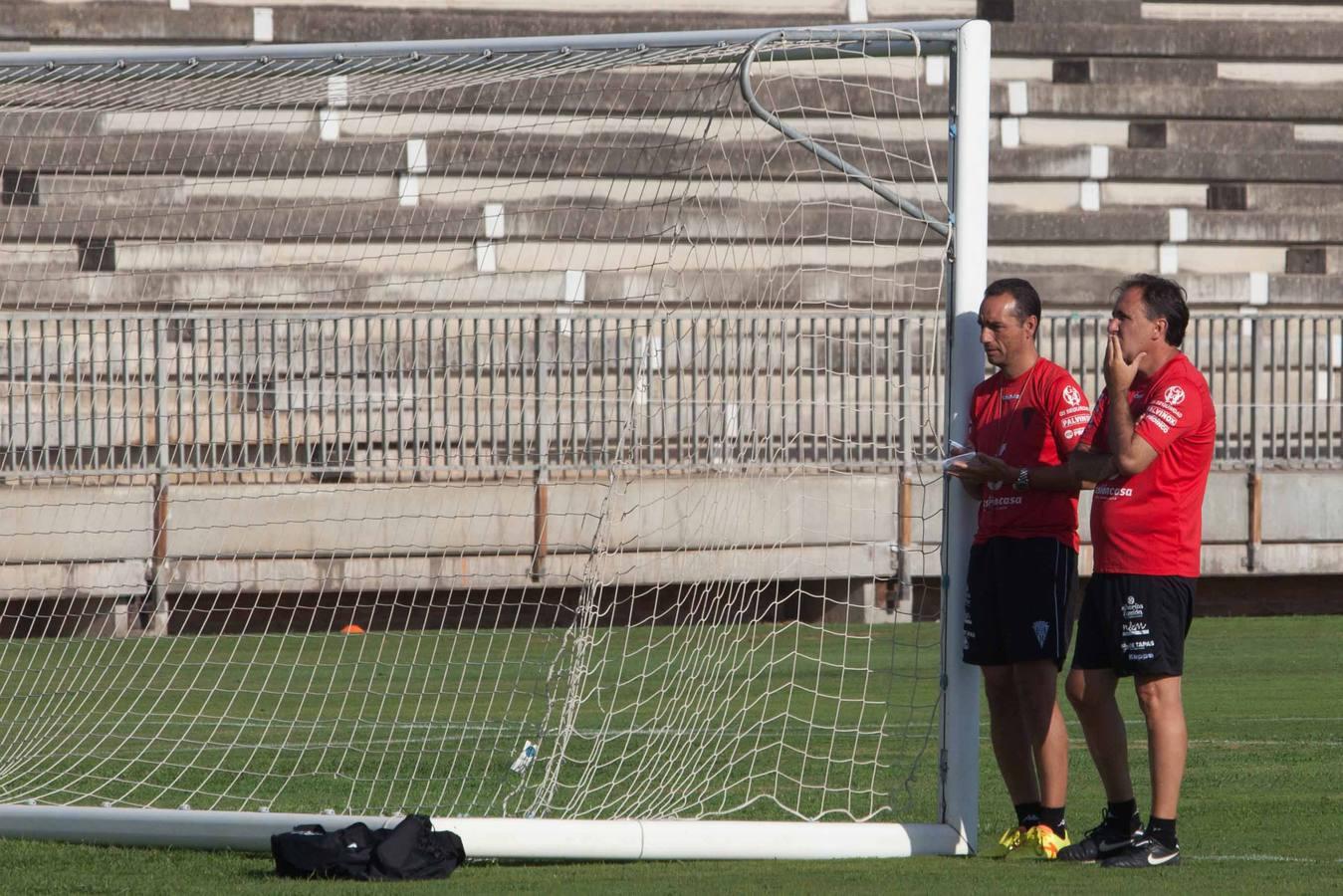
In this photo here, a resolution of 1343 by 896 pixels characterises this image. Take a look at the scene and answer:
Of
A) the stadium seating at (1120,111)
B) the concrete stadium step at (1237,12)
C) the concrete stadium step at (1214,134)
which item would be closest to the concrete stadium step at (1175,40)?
the stadium seating at (1120,111)

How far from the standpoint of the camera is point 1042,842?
525cm

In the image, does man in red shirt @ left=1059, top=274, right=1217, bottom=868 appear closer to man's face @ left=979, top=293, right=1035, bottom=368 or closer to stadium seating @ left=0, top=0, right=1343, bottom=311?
man's face @ left=979, top=293, right=1035, bottom=368

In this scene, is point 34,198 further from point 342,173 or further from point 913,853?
point 913,853

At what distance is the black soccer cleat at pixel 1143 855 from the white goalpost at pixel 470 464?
0.59 meters

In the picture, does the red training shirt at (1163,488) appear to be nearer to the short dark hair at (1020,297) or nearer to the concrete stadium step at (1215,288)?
the short dark hair at (1020,297)

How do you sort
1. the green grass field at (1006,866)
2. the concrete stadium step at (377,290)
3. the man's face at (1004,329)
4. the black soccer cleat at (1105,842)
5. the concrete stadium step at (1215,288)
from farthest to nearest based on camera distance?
1. the concrete stadium step at (1215,288)
2. the concrete stadium step at (377,290)
3. the man's face at (1004,329)
4. the black soccer cleat at (1105,842)
5. the green grass field at (1006,866)

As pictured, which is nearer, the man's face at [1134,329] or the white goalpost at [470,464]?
the man's face at [1134,329]

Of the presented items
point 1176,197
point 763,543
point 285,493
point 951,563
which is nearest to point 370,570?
point 285,493

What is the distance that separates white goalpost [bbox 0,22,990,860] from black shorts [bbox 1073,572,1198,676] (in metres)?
0.63

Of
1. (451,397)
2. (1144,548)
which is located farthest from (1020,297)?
(451,397)

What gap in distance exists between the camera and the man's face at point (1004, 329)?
17.2ft

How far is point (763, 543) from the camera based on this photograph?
35.4 feet

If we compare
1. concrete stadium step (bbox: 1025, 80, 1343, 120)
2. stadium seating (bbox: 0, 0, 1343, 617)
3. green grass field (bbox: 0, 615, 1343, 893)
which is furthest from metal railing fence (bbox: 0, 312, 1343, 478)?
concrete stadium step (bbox: 1025, 80, 1343, 120)

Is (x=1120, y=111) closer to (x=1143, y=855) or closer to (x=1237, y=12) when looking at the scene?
(x=1237, y=12)
